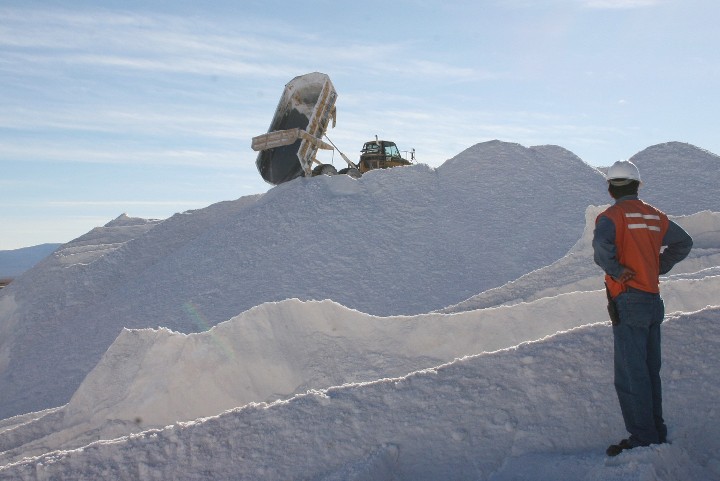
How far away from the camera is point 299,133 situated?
44.1ft

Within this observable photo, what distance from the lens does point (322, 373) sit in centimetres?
567

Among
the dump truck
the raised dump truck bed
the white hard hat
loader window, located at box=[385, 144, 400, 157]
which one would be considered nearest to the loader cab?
loader window, located at box=[385, 144, 400, 157]

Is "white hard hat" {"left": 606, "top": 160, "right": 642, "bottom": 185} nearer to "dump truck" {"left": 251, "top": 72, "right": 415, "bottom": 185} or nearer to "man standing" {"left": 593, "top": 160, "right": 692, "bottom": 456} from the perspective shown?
"man standing" {"left": 593, "top": 160, "right": 692, "bottom": 456}

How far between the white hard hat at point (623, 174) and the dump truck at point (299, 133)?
1047cm

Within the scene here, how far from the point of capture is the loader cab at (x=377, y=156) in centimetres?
1719

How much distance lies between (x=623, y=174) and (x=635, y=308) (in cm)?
63

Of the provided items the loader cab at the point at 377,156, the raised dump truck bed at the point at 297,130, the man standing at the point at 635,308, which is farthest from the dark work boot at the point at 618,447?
the loader cab at the point at 377,156

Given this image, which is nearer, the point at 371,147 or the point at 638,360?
the point at 638,360

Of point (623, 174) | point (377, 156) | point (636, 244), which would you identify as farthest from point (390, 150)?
point (636, 244)

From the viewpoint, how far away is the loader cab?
17188mm

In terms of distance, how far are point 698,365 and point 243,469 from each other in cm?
245

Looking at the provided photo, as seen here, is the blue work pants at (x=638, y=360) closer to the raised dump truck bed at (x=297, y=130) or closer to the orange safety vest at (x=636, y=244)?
the orange safety vest at (x=636, y=244)

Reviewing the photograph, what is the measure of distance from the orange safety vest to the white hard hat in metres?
0.13

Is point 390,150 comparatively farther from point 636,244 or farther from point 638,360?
point 638,360
